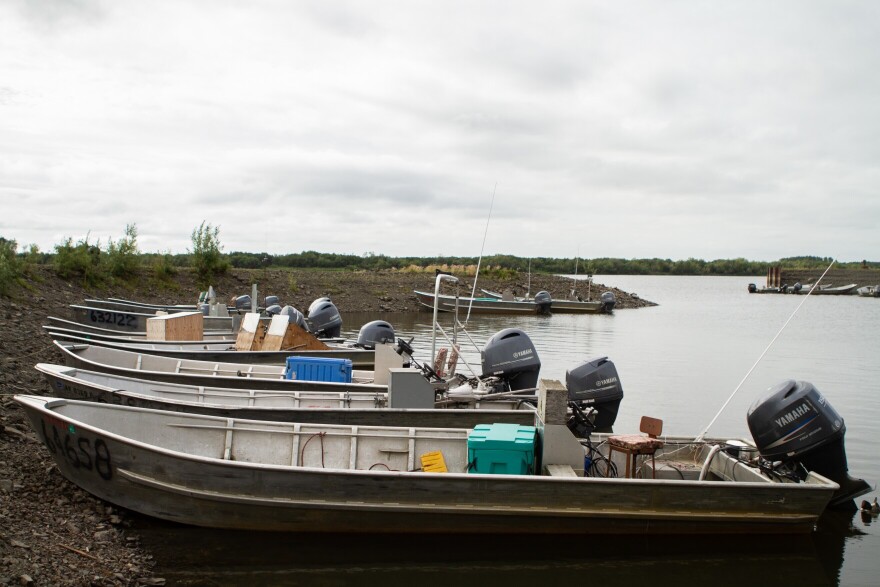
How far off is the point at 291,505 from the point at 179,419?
2.11 meters

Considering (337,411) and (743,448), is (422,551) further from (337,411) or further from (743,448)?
(743,448)

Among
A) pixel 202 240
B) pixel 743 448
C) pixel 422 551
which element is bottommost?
pixel 422 551

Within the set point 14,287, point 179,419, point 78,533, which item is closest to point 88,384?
point 179,419

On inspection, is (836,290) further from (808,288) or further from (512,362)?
(512,362)

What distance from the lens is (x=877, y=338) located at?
33719mm

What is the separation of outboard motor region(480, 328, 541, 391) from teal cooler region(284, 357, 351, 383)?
2551 mm

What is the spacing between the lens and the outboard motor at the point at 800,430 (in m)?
8.50

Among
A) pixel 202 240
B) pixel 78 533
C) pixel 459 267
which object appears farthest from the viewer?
pixel 459 267

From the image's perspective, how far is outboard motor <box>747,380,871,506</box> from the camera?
335 inches

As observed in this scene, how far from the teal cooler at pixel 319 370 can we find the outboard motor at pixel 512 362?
255cm

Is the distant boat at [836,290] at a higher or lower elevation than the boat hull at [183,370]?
higher

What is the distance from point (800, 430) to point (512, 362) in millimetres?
4631

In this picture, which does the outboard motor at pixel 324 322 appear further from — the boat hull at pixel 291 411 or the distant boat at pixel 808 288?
the distant boat at pixel 808 288

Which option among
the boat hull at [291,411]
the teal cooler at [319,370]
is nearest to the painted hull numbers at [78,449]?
the boat hull at [291,411]
